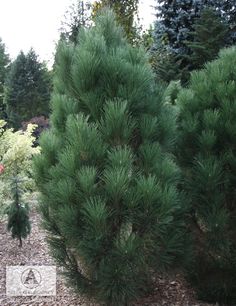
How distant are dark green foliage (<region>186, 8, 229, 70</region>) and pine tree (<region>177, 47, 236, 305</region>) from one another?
9.59m

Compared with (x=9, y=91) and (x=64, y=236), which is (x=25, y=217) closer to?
(x=64, y=236)

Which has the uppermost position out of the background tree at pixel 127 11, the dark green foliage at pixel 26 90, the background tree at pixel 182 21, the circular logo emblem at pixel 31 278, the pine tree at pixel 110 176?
the dark green foliage at pixel 26 90

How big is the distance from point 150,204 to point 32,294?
1.57 meters

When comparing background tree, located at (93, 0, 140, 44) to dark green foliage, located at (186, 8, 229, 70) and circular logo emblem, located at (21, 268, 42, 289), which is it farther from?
circular logo emblem, located at (21, 268, 42, 289)

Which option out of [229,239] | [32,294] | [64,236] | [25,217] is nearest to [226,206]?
[229,239]

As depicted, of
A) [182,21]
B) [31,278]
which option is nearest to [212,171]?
[31,278]

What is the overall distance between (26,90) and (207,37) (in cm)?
1132

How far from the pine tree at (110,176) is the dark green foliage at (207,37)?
10156 mm

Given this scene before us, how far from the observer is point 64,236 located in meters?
2.39

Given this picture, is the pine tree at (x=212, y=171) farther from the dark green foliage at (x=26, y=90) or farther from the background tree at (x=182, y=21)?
the dark green foliage at (x=26, y=90)

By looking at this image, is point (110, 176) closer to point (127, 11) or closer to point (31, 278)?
point (31, 278)

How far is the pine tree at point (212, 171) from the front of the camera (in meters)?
2.67

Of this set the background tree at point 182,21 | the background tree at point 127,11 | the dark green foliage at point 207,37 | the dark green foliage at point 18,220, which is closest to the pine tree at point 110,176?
the dark green foliage at point 18,220

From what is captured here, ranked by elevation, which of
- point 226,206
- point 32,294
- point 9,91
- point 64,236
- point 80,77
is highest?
point 9,91
